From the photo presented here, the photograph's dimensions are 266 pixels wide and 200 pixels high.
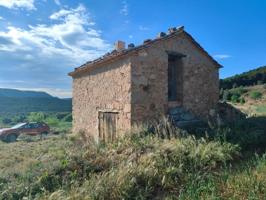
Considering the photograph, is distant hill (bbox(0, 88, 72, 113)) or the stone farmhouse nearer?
the stone farmhouse

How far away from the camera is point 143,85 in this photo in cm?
925

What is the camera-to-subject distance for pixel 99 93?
1066 centimetres

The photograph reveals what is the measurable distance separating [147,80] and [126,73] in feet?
2.61

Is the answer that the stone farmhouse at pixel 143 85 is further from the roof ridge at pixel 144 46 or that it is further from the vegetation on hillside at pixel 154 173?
the vegetation on hillside at pixel 154 173

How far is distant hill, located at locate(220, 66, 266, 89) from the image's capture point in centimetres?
3297

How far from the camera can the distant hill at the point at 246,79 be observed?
32969 millimetres

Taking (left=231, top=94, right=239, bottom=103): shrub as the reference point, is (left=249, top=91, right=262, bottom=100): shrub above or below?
above

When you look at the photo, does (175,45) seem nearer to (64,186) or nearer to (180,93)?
(180,93)

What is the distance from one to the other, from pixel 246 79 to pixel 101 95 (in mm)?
27825

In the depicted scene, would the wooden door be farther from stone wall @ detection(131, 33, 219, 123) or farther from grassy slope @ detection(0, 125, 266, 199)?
grassy slope @ detection(0, 125, 266, 199)

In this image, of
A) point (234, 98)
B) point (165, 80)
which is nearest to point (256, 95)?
point (234, 98)

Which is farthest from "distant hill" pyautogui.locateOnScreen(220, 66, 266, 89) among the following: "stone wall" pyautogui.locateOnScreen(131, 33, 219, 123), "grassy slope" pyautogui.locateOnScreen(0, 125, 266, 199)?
"grassy slope" pyautogui.locateOnScreen(0, 125, 266, 199)

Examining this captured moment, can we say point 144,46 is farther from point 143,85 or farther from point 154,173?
point 154,173

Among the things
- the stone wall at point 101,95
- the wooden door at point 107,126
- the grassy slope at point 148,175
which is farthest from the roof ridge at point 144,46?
the grassy slope at point 148,175
